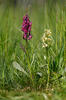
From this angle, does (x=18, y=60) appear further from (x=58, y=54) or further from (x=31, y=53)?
(x=58, y=54)

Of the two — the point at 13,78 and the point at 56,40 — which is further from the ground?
the point at 56,40

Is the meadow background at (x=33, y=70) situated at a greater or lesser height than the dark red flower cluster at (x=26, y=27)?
lesser

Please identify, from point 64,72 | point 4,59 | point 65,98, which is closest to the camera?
point 65,98

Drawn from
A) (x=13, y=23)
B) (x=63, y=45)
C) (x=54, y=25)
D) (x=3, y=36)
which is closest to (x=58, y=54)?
(x=63, y=45)

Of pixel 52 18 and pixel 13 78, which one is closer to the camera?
A: pixel 13 78

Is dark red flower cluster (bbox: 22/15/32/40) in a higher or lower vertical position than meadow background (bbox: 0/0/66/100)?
higher

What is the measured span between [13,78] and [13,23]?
5.07 feet

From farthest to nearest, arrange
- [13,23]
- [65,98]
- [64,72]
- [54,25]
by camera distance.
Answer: [13,23] → [54,25] → [64,72] → [65,98]

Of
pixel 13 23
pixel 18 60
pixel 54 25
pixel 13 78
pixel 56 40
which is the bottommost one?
pixel 13 78

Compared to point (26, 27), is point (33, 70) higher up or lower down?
lower down

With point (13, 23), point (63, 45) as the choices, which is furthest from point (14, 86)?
point (13, 23)

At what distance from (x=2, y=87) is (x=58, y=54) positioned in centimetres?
60

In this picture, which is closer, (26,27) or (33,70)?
(26,27)

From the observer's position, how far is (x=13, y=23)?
3.45 m
